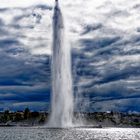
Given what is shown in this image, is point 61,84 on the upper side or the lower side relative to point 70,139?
upper

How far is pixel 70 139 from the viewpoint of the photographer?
13788cm

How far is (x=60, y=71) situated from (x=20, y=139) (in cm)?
5418

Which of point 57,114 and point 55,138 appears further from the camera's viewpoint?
point 57,114

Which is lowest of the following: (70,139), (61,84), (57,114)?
(70,139)

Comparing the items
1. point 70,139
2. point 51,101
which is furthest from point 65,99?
point 70,139

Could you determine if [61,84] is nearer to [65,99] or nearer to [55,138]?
[65,99]

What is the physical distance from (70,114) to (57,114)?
32.1 feet

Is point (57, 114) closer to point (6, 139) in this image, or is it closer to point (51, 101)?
point (51, 101)

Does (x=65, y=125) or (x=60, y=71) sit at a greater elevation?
(x=60, y=71)

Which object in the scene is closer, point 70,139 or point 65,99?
point 70,139

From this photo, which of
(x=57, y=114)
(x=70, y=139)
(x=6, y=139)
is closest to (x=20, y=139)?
(x=6, y=139)

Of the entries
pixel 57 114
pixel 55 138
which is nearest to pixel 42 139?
pixel 55 138

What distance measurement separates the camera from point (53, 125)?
609 ft

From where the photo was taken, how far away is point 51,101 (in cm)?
18288
